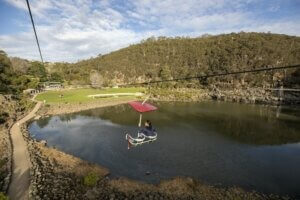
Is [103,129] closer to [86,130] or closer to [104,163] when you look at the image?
[86,130]

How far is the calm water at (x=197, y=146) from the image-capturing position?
1947 centimetres

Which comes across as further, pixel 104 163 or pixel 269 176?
pixel 104 163

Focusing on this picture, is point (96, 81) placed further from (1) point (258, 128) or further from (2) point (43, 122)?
(1) point (258, 128)

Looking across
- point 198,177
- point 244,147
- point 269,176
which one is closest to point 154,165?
point 198,177

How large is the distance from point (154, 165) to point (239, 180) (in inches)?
277

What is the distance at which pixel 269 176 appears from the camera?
1944 cm

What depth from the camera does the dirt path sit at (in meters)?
14.0

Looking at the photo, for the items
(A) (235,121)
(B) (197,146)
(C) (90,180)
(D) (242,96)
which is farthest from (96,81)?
(C) (90,180)

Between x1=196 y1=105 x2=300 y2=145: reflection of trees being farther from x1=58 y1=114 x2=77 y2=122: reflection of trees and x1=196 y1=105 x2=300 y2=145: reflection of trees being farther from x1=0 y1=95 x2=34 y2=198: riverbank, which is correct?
x1=0 y1=95 x2=34 y2=198: riverbank

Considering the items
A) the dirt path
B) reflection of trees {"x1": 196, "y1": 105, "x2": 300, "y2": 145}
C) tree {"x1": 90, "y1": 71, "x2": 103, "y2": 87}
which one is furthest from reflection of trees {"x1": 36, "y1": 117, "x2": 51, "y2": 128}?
tree {"x1": 90, "y1": 71, "x2": 103, "y2": 87}

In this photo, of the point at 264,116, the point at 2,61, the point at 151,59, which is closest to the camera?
the point at 2,61

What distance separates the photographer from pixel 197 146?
2662 centimetres

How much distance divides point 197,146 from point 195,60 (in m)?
90.1

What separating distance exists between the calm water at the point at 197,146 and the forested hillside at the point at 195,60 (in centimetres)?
4350
